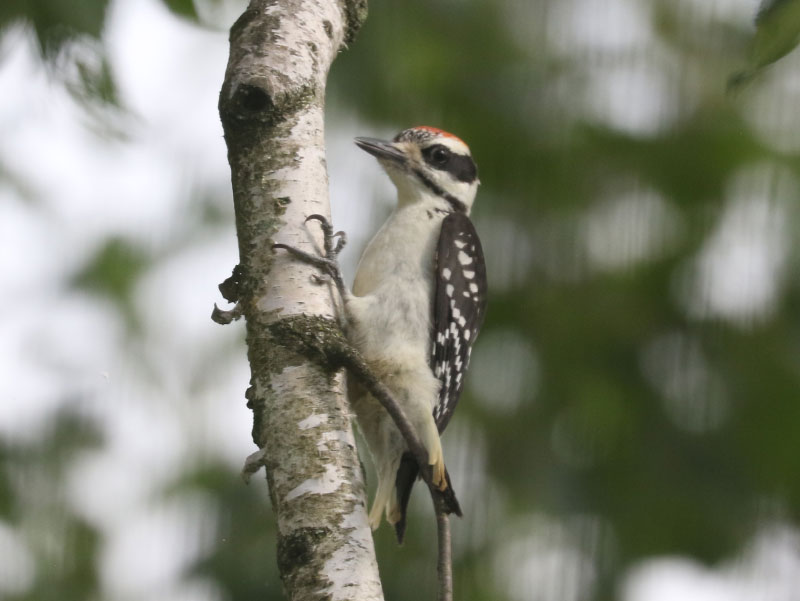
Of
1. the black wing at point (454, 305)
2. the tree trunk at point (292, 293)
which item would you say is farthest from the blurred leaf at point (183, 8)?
the black wing at point (454, 305)

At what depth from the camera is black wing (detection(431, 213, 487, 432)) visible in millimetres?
3596

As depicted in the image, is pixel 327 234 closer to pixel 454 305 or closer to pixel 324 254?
pixel 324 254

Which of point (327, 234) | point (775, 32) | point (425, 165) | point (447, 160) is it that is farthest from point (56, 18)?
point (775, 32)

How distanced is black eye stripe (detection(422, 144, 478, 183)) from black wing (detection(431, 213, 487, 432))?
11.9 inches

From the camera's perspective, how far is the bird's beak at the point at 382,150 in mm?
3971

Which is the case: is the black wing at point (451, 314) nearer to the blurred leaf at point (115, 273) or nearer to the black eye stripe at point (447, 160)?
the black eye stripe at point (447, 160)

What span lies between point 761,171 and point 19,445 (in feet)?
17.6

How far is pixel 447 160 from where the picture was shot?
162 inches

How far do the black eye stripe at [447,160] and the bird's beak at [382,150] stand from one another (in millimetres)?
116

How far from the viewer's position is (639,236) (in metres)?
6.35

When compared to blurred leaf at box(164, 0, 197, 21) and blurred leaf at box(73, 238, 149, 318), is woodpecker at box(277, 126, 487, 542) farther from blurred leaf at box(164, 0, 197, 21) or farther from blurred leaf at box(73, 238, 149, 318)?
blurred leaf at box(73, 238, 149, 318)

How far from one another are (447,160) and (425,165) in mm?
127

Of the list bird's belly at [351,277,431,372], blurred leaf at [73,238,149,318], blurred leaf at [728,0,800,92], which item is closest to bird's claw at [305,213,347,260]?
bird's belly at [351,277,431,372]

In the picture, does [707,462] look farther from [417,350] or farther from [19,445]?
[19,445]
